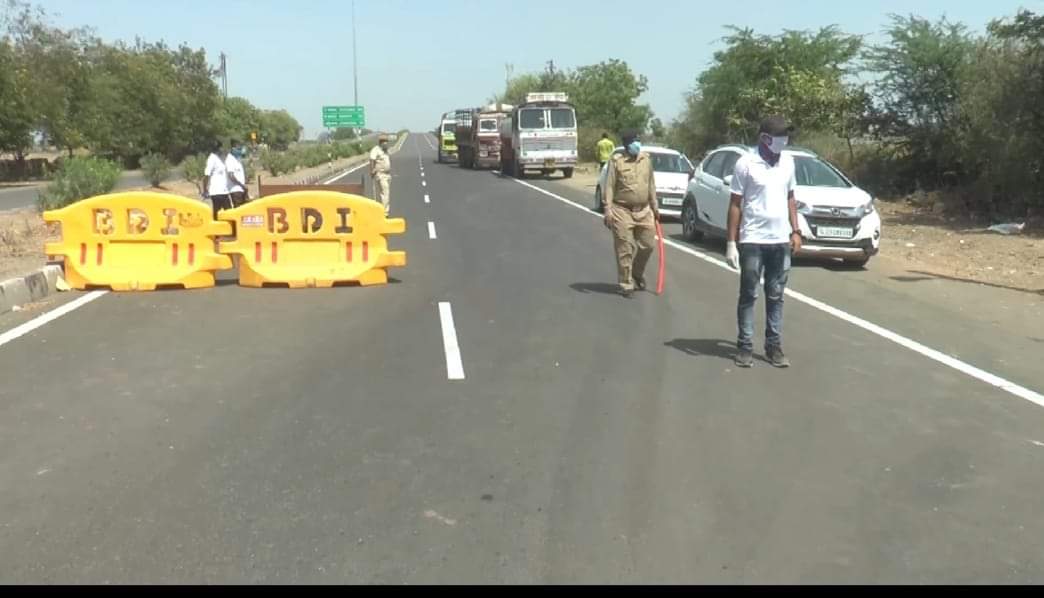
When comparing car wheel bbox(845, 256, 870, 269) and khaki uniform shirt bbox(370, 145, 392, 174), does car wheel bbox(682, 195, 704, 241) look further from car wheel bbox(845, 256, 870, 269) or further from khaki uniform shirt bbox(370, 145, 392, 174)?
khaki uniform shirt bbox(370, 145, 392, 174)

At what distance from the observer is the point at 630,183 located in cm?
1076

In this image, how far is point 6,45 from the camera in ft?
156

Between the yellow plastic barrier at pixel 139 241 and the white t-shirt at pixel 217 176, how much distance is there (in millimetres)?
3180

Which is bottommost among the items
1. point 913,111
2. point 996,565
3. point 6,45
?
point 996,565

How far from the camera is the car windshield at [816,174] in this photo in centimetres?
1471

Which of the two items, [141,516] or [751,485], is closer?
[141,516]

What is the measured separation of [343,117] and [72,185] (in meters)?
62.2

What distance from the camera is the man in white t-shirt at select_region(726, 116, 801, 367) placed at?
7566 millimetres

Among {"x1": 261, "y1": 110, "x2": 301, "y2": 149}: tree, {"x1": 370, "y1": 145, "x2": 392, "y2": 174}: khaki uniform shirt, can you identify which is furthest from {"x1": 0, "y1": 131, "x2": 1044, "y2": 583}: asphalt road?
{"x1": 261, "y1": 110, "x2": 301, "y2": 149}: tree

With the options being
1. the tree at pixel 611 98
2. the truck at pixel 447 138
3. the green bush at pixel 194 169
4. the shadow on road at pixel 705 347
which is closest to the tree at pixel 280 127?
the truck at pixel 447 138

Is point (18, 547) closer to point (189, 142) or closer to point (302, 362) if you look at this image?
point (302, 362)

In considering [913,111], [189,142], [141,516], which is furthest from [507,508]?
[189,142]

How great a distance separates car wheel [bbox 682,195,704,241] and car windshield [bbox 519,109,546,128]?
834 inches

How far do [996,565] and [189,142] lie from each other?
7178 centimetres
